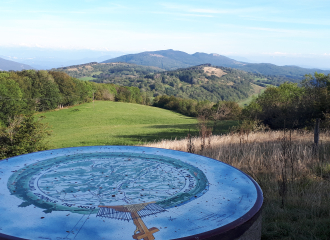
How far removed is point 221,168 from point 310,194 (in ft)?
7.98

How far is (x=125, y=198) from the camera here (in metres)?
3.49

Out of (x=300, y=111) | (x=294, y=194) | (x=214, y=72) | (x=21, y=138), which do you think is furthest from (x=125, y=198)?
(x=214, y=72)

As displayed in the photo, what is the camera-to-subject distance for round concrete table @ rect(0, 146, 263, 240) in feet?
8.57

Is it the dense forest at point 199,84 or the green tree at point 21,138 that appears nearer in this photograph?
the green tree at point 21,138

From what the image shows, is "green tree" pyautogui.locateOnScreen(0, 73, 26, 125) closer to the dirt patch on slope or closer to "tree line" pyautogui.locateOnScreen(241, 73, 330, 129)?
"tree line" pyautogui.locateOnScreen(241, 73, 330, 129)

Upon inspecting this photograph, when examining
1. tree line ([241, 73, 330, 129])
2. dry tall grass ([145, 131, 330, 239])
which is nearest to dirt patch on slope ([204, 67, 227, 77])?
tree line ([241, 73, 330, 129])

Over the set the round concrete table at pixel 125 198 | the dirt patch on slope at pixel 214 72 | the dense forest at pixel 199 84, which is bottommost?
the dense forest at pixel 199 84

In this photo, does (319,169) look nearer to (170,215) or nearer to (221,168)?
(221,168)

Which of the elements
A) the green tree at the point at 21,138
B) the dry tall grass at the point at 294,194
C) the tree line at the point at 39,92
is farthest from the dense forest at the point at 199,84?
the dry tall grass at the point at 294,194

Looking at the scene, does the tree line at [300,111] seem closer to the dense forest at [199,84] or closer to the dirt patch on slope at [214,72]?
the dense forest at [199,84]

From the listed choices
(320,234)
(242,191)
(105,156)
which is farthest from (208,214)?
(105,156)

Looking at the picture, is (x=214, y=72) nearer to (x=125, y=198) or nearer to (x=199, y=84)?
(x=199, y=84)

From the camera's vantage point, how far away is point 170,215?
297 centimetres

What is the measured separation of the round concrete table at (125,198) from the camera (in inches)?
103
